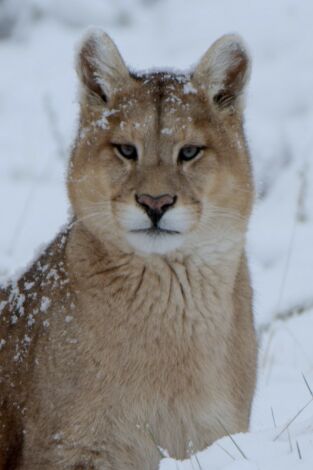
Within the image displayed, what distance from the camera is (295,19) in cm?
1491

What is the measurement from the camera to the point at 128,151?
20.6ft

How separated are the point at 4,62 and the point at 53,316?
9.20 m

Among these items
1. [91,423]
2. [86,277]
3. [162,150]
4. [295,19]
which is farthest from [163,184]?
[295,19]

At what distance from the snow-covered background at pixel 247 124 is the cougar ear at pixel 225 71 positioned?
6.32 feet

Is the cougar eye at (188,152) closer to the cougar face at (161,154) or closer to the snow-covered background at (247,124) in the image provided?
the cougar face at (161,154)

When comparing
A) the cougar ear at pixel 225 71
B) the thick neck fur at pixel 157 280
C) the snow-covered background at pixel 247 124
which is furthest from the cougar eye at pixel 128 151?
the snow-covered background at pixel 247 124

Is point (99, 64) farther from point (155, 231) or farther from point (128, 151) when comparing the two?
point (155, 231)

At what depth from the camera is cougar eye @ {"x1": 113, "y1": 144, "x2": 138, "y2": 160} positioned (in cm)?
625

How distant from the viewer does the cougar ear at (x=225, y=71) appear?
6.59 m

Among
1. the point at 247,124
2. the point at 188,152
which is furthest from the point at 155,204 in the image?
the point at 247,124

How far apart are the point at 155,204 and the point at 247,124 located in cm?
653

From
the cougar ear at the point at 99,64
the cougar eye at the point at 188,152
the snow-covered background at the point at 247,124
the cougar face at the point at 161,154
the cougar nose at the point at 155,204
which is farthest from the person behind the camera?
the snow-covered background at the point at 247,124

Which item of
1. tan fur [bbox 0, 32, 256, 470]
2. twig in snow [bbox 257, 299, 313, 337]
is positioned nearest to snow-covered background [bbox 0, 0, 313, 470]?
twig in snow [bbox 257, 299, 313, 337]

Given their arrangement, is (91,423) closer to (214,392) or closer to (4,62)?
(214,392)
